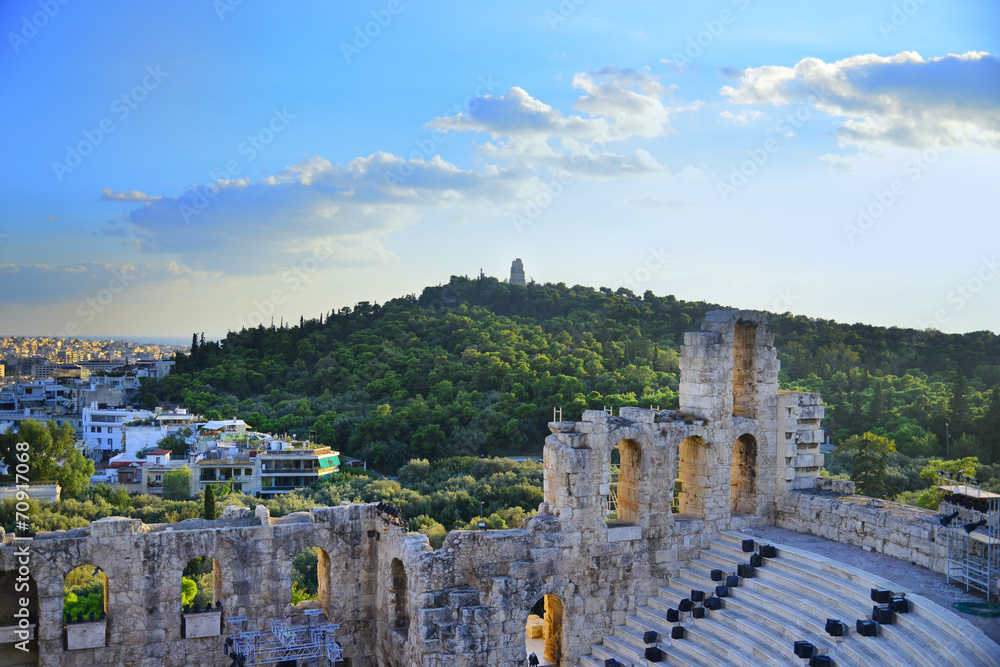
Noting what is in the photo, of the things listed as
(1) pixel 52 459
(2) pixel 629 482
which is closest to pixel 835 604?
(2) pixel 629 482

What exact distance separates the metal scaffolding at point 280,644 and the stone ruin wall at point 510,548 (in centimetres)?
49

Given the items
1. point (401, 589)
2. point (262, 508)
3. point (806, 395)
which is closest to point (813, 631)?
point (806, 395)

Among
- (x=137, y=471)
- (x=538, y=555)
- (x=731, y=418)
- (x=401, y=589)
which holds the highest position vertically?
(x=731, y=418)

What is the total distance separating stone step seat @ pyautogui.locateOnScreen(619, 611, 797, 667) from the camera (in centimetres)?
1450

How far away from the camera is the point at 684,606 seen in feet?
55.9

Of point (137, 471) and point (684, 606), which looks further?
point (137, 471)

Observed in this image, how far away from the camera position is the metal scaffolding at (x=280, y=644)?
53.8 ft

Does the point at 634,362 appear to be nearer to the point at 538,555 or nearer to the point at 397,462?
the point at 397,462

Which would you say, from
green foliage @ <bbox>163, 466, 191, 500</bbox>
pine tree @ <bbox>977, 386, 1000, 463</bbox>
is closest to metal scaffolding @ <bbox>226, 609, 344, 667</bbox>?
pine tree @ <bbox>977, 386, 1000, 463</bbox>


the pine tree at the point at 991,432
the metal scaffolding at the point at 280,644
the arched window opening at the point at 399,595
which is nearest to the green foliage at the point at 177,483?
the metal scaffolding at the point at 280,644

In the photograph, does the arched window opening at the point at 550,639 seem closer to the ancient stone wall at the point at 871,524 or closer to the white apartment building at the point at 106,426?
the ancient stone wall at the point at 871,524

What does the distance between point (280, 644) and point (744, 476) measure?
12.6 m

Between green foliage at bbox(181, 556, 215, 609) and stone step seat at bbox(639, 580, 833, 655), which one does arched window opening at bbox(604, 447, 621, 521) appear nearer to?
stone step seat at bbox(639, 580, 833, 655)

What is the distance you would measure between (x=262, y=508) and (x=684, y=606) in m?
9.89
